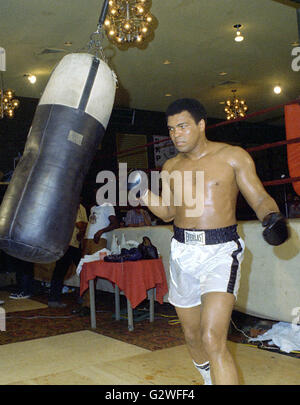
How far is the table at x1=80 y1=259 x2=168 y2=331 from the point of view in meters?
4.02

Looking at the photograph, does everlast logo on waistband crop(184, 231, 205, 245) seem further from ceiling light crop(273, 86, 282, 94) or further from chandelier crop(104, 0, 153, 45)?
ceiling light crop(273, 86, 282, 94)

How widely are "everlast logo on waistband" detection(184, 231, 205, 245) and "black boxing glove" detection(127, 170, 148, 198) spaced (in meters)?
0.32

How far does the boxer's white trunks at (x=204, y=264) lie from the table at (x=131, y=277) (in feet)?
5.89

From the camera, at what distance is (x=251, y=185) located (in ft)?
6.92

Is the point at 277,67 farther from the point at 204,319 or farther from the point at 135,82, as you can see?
the point at 204,319

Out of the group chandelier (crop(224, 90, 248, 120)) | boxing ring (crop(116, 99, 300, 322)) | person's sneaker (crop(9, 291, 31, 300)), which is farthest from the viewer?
chandelier (crop(224, 90, 248, 120))

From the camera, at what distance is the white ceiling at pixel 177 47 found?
5.95m

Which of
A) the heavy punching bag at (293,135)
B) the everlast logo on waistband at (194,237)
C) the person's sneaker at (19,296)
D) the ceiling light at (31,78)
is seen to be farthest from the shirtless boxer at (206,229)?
the ceiling light at (31,78)

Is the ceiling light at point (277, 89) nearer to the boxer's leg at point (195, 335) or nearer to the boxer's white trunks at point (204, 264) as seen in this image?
the boxer's white trunks at point (204, 264)

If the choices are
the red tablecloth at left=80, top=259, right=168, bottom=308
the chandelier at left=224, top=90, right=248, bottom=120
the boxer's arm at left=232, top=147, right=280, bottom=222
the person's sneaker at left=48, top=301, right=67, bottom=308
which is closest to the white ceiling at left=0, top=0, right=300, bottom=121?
the chandelier at left=224, top=90, right=248, bottom=120

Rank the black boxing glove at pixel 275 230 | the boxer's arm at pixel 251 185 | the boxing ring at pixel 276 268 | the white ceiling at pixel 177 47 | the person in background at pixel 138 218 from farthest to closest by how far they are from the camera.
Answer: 1. the white ceiling at pixel 177 47
2. the person in background at pixel 138 218
3. the boxing ring at pixel 276 268
4. the boxer's arm at pixel 251 185
5. the black boxing glove at pixel 275 230

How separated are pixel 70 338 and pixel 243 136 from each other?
10.7m

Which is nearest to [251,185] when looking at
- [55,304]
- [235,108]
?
[55,304]

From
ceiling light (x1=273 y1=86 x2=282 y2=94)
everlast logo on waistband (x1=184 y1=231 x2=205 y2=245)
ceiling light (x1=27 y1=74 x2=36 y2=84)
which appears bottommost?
everlast logo on waistband (x1=184 y1=231 x2=205 y2=245)
